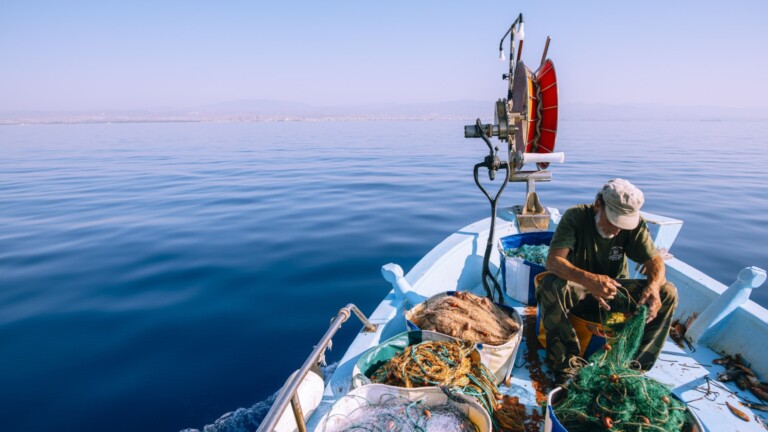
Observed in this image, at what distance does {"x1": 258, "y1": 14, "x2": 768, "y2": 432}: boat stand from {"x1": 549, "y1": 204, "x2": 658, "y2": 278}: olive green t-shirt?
2.66ft

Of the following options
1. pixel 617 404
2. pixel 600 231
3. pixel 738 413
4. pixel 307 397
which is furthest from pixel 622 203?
pixel 307 397

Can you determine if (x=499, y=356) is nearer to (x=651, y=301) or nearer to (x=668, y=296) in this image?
(x=651, y=301)

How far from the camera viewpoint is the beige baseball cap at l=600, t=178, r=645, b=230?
2801 mm

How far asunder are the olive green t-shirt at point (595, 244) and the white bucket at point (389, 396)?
156cm

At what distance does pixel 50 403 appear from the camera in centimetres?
382

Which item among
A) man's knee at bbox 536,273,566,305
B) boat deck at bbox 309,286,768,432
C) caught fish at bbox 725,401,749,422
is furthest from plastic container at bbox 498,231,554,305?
caught fish at bbox 725,401,749,422

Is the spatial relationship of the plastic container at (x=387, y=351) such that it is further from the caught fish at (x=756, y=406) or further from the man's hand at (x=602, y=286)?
the caught fish at (x=756, y=406)

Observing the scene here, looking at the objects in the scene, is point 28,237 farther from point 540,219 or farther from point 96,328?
point 540,219

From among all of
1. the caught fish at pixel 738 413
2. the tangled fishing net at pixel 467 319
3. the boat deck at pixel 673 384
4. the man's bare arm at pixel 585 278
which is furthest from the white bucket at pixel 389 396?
the caught fish at pixel 738 413

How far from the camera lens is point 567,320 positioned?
301 cm

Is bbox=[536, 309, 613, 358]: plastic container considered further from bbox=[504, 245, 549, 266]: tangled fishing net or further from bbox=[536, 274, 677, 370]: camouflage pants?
bbox=[504, 245, 549, 266]: tangled fishing net

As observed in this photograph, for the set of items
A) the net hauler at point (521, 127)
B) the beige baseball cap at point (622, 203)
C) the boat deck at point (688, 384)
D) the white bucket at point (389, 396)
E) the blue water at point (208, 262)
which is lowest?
the blue water at point (208, 262)

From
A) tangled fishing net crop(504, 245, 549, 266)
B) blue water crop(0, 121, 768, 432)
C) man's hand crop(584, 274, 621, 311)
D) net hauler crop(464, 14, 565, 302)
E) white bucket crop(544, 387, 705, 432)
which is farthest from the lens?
tangled fishing net crop(504, 245, 549, 266)

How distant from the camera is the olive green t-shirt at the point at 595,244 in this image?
10.1ft
